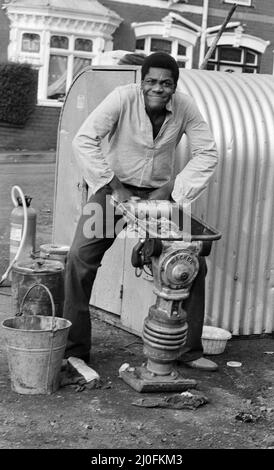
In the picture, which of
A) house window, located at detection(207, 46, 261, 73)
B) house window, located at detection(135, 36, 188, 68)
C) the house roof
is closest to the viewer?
the house roof

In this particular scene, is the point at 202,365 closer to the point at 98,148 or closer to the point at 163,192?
the point at 163,192

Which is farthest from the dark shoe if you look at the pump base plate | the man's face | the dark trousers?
the man's face

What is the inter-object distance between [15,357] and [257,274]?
2.32m

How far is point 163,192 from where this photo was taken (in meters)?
5.34

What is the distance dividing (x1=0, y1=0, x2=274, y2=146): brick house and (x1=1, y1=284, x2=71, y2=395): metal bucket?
55.0 feet

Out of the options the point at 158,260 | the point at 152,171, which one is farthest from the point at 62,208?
the point at 158,260

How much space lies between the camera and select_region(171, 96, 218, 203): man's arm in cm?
526

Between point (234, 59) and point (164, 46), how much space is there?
2429 mm

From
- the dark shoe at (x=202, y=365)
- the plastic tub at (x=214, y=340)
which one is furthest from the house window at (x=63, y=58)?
the dark shoe at (x=202, y=365)

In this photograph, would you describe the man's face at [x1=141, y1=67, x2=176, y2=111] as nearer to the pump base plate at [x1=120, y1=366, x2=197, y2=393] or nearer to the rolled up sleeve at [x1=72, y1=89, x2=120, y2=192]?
the rolled up sleeve at [x1=72, y1=89, x2=120, y2=192]

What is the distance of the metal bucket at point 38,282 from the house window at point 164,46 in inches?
740

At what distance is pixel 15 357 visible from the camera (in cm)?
487

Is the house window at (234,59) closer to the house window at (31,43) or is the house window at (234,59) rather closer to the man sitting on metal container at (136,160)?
the house window at (31,43)

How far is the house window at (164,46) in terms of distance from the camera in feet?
79.0
